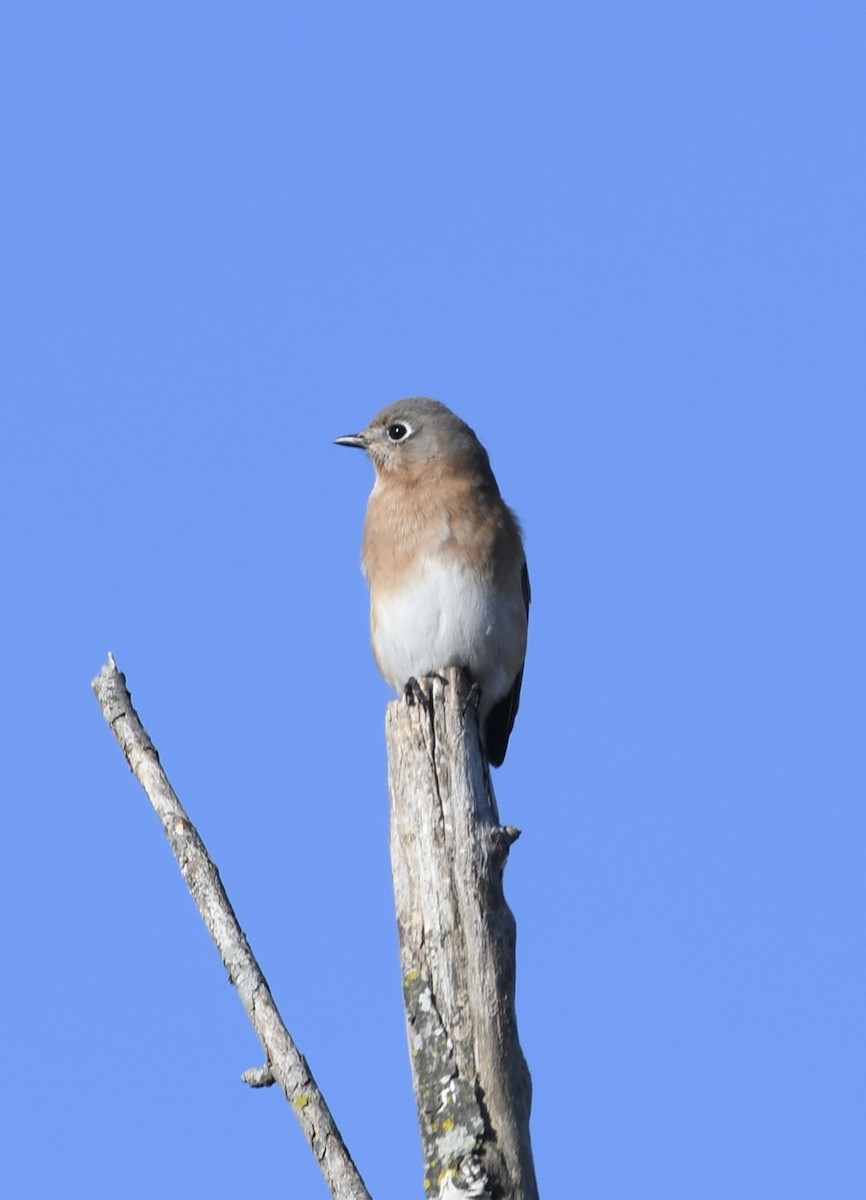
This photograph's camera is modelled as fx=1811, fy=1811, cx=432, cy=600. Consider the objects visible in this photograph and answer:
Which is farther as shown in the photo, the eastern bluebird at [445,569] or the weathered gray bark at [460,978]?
the eastern bluebird at [445,569]

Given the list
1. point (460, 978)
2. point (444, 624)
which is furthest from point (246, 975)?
point (444, 624)

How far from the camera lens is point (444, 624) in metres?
11.4

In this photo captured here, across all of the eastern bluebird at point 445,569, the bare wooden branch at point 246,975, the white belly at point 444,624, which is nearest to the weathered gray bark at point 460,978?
the bare wooden branch at point 246,975

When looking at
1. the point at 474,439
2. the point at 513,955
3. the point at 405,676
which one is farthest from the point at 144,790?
the point at 474,439

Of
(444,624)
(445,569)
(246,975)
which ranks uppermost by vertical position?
(445,569)

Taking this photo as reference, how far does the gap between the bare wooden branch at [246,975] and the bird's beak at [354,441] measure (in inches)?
205

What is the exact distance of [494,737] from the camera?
511 inches

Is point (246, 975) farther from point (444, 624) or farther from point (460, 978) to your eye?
point (444, 624)

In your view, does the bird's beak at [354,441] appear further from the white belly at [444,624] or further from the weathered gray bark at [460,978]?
the weathered gray bark at [460,978]

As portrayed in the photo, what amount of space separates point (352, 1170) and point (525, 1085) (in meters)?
0.92

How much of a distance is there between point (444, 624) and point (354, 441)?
2052mm

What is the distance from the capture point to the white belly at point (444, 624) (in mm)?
11391

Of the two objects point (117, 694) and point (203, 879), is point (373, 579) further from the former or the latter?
point (203, 879)

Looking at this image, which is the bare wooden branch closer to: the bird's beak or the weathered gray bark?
the weathered gray bark
